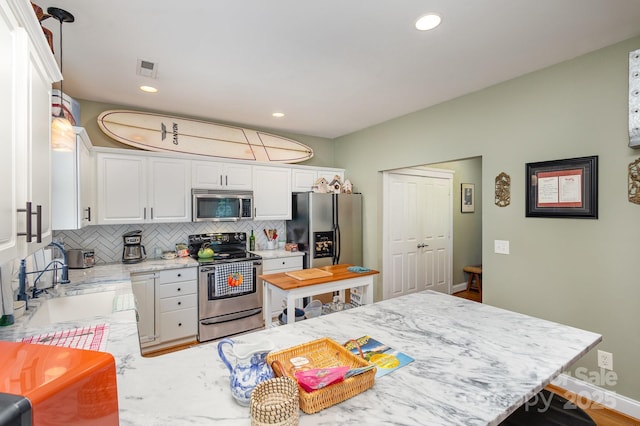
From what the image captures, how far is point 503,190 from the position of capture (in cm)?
290

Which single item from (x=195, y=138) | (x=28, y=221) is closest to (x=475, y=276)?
(x=195, y=138)

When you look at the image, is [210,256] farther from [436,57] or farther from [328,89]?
[436,57]

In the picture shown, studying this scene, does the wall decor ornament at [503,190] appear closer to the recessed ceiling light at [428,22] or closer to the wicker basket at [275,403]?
the recessed ceiling light at [428,22]

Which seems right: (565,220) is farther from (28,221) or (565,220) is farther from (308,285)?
(28,221)

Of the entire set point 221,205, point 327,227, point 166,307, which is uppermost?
point 221,205

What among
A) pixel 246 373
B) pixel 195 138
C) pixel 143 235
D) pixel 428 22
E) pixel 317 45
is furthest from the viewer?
pixel 195 138

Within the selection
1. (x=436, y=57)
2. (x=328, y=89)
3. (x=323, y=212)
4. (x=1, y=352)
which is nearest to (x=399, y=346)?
(x=1, y=352)

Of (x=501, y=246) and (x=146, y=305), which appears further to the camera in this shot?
(x=146, y=305)

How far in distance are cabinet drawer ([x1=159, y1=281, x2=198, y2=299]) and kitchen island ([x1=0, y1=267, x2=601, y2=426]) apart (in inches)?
58.2

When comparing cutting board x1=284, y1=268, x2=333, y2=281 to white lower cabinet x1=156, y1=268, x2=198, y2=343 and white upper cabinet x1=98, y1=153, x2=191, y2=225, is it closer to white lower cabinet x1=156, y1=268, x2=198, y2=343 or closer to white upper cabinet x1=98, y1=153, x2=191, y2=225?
white lower cabinet x1=156, y1=268, x2=198, y2=343

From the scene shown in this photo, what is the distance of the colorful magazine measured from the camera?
1.18m

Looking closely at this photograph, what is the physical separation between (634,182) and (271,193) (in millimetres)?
3620

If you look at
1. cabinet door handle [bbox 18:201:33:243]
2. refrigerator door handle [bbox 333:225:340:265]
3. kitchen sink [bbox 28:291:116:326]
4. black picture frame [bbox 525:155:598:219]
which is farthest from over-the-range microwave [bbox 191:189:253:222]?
black picture frame [bbox 525:155:598:219]

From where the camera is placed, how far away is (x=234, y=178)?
4.02m
